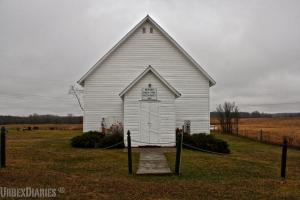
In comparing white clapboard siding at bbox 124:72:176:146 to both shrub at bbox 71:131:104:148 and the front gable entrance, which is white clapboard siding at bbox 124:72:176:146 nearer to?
the front gable entrance

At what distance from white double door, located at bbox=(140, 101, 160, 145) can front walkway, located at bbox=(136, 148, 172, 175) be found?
3.00 m

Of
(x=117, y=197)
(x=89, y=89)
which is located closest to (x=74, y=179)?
(x=117, y=197)

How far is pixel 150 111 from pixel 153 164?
22.9 ft

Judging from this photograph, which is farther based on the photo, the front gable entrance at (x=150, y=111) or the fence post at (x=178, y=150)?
the front gable entrance at (x=150, y=111)

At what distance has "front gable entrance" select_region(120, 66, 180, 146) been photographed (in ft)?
70.6

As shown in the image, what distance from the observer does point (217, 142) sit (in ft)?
69.7

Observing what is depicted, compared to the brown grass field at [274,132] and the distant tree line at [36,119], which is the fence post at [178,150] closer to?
the brown grass field at [274,132]

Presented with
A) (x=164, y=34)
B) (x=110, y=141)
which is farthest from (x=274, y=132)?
(x=110, y=141)

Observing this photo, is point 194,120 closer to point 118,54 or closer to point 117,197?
point 118,54

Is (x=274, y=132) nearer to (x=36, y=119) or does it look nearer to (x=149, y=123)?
A: (x=149, y=123)

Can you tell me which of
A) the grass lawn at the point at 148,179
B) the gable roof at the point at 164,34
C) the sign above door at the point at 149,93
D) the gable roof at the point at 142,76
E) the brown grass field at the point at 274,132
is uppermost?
the gable roof at the point at 164,34

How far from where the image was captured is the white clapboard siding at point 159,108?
2153 centimetres

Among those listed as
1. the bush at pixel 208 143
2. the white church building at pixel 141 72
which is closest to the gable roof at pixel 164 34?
the white church building at pixel 141 72

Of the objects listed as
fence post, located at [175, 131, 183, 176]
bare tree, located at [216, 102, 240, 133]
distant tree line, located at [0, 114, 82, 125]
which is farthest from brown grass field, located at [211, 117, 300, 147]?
distant tree line, located at [0, 114, 82, 125]
